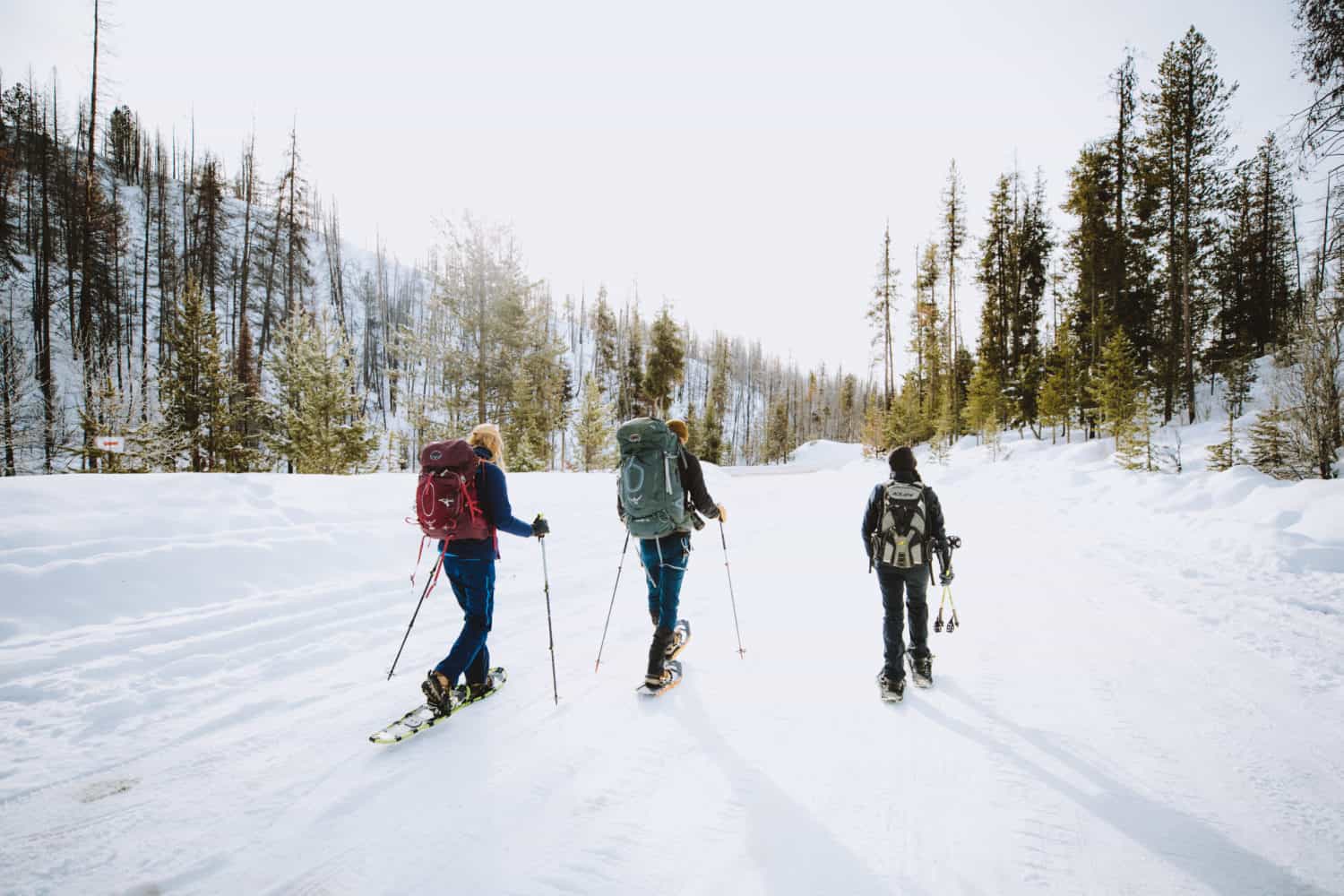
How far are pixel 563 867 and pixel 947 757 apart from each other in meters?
2.43

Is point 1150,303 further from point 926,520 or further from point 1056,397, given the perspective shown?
point 926,520

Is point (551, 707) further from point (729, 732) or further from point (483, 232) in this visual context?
point (483, 232)

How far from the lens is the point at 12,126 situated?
108 feet

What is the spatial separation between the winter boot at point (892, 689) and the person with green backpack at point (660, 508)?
173cm

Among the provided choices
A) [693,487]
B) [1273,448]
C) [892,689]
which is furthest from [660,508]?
[1273,448]

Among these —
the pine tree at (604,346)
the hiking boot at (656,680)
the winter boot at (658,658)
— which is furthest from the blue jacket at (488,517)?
the pine tree at (604,346)

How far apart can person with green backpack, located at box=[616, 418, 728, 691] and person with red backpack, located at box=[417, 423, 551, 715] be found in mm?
851

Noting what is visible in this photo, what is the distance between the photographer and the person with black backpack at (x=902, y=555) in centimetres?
396

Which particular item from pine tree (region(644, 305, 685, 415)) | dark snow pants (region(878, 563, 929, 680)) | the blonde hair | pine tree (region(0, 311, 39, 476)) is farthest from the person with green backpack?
pine tree (region(644, 305, 685, 415))

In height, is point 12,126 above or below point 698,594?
above

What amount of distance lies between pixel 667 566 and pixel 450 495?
1.84 meters

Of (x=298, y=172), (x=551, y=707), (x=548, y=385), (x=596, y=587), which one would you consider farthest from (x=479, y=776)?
(x=298, y=172)

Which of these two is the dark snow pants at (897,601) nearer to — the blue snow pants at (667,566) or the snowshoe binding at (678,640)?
the blue snow pants at (667,566)

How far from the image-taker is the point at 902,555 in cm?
394
